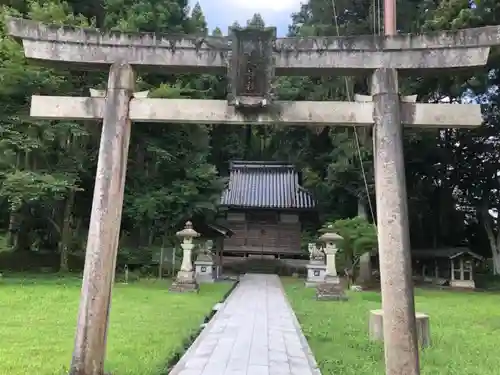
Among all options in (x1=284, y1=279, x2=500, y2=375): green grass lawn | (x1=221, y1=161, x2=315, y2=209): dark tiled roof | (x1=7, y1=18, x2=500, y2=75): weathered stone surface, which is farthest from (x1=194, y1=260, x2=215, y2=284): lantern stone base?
(x1=7, y1=18, x2=500, y2=75): weathered stone surface

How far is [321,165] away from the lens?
28.9m

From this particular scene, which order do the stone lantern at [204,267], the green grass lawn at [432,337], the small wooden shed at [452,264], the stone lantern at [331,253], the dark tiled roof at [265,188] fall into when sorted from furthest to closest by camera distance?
the dark tiled roof at [265,188] < the small wooden shed at [452,264] < the stone lantern at [204,267] < the stone lantern at [331,253] < the green grass lawn at [432,337]

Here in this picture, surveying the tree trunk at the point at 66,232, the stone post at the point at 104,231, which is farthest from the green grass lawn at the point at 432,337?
the tree trunk at the point at 66,232

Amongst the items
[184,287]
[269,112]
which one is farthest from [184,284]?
[269,112]

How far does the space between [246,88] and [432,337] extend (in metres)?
6.36

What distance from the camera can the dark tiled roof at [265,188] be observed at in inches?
1222

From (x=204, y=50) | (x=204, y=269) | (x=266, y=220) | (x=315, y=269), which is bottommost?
(x=204, y=269)

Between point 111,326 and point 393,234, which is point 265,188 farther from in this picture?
point 393,234

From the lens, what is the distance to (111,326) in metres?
9.19

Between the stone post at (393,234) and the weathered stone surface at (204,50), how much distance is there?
28 cm

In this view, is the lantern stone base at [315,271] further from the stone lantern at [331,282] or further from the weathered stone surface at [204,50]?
the weathered stone surface at [204,50]

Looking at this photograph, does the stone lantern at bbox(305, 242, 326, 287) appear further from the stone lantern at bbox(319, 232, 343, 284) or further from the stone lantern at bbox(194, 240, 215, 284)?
the stone lantern at bbox(194, 240, 215, 284)

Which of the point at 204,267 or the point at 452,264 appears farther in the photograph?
the point at 452,264

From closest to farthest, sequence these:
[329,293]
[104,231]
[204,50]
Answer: [104,231] < [204,50] < [329,293]
